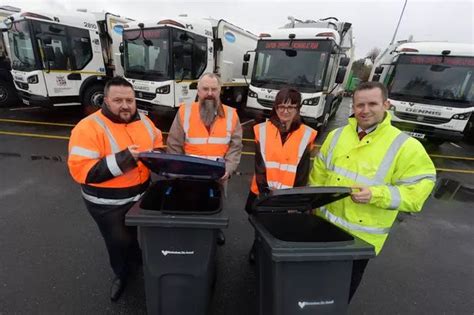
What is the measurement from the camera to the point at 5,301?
204cm

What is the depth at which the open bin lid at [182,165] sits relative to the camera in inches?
57.9

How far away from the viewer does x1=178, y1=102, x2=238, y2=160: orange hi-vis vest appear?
2.18m

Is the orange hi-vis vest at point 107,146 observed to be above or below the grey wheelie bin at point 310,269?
above

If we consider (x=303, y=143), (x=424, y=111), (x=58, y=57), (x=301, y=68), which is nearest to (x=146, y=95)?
(x=58, y=57)

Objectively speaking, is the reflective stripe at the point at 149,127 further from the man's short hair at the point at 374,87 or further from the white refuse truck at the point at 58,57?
the white refuse truck at the point at 58,57

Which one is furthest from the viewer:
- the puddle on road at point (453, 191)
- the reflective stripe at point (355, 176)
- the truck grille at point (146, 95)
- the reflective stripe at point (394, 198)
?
the truck grille at point (146, 95)

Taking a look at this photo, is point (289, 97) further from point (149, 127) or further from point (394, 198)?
point (149, 127)

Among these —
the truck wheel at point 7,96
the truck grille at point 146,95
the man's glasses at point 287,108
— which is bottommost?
the truck wheel at point 7,96

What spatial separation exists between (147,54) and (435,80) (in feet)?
25.2

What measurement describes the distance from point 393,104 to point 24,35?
1030 centimetres

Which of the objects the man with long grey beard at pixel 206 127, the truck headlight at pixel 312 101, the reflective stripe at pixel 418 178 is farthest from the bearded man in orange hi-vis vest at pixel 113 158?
the truck headlight at pixel 312 101

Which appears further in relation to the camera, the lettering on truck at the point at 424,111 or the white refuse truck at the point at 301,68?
the lettering on truck at the point at 424,111

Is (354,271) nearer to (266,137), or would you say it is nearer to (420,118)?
(266,137)

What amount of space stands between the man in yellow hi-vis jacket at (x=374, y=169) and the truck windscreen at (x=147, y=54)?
5.91 metres
